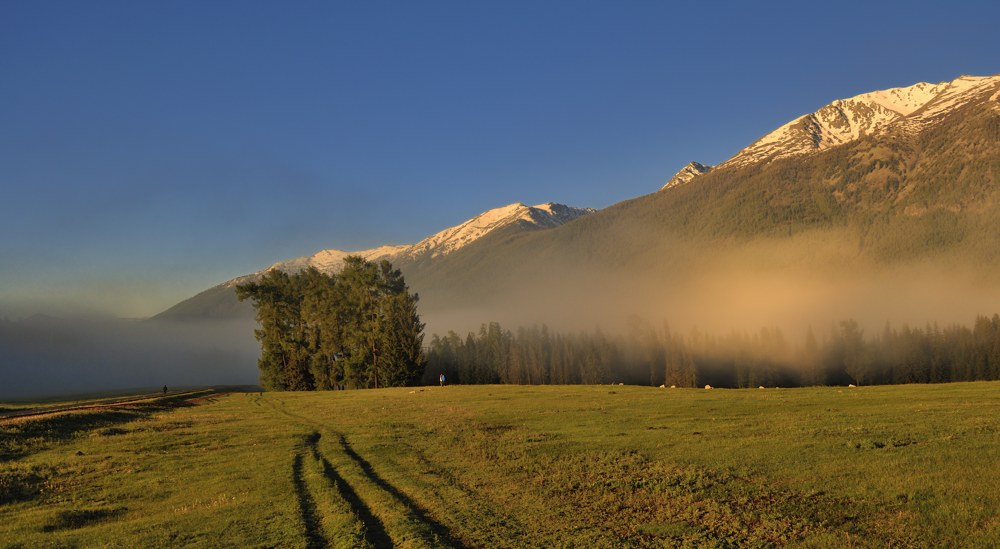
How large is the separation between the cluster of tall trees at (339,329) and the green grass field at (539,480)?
66821 millimetres

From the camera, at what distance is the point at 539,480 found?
87.3 feet

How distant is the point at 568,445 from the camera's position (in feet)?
116

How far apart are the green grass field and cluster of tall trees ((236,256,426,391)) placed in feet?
219

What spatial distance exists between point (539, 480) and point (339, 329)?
343 feet

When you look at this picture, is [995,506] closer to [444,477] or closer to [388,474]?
[444,477]

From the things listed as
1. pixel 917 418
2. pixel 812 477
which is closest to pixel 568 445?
pixel 812 477

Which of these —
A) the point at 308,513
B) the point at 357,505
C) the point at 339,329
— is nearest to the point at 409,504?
the point at 357,505

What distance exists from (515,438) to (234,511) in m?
19.5

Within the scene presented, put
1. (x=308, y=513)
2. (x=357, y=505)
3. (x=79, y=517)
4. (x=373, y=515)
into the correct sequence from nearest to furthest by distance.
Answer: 1. (x=373, y=515)
2. (x=308, y=513)
3. (x=357, y=505)
4. (x=79, y=517)

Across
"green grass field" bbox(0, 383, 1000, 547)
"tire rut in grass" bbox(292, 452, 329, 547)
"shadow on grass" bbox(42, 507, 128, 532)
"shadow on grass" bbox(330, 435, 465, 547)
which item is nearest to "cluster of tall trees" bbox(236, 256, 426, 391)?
"green grass field" bbox(0, 383, 1000, 547)

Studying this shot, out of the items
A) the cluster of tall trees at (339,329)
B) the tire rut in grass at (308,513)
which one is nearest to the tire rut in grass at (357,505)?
the tire rut in grass at (308,513)

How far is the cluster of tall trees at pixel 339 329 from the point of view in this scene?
388 ft

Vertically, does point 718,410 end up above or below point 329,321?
below

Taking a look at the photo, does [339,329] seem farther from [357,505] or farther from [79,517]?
[357,505]
